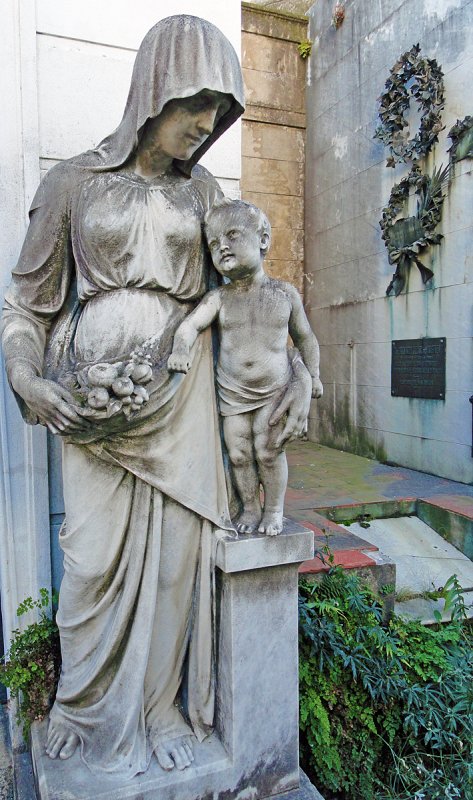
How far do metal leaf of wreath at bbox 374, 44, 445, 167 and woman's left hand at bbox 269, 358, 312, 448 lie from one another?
500 centimetres

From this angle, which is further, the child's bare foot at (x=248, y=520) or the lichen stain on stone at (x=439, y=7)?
the lichen stain on stone at (x=439, y=7)

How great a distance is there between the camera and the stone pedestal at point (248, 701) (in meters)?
1.71

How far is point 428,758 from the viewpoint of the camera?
8.17 ft

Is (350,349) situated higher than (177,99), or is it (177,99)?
(177,99)

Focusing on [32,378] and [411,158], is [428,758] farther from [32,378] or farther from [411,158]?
[411,158]

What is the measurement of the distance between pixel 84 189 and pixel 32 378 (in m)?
0.62

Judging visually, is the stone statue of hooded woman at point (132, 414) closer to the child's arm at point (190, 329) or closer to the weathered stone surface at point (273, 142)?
the child's arm at point (190, 329)

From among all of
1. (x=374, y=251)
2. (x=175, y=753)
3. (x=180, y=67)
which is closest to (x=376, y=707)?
(x=175, y=753)

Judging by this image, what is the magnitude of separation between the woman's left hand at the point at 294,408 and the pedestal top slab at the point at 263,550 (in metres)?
0.32

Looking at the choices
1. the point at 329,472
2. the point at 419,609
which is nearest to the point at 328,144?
the point at 329,472

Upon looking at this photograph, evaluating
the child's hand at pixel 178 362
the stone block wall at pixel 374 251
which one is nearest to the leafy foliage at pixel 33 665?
the child's hand at pixel 178 362

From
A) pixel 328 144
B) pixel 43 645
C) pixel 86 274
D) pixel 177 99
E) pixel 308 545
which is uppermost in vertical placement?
pixel 328 144

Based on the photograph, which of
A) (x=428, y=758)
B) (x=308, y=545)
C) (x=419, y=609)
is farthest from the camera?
(x=419, y=609)

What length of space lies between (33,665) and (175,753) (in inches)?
28.2
